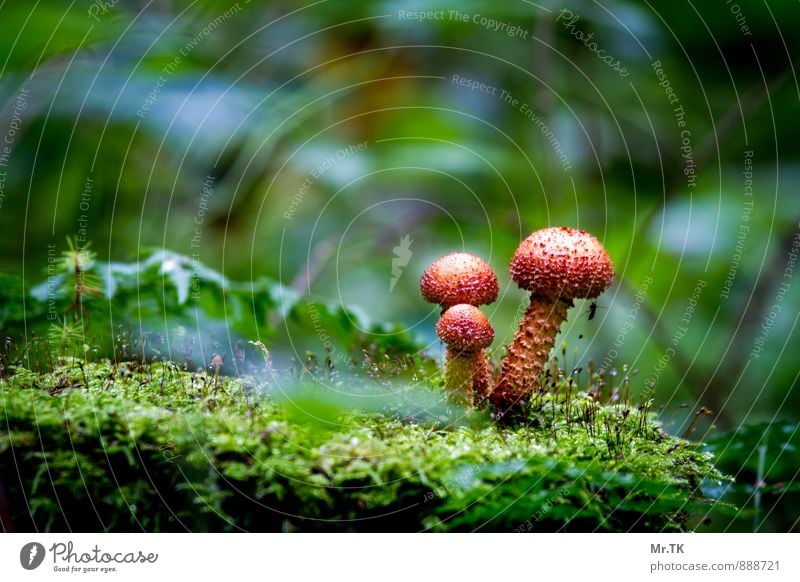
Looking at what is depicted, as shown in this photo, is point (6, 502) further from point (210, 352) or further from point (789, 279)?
point (789, 279)

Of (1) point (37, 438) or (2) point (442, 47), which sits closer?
(1) point (37, 438)

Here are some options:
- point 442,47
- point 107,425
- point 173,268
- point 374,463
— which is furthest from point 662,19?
point 107,425

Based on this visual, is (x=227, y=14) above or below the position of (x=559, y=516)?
above
